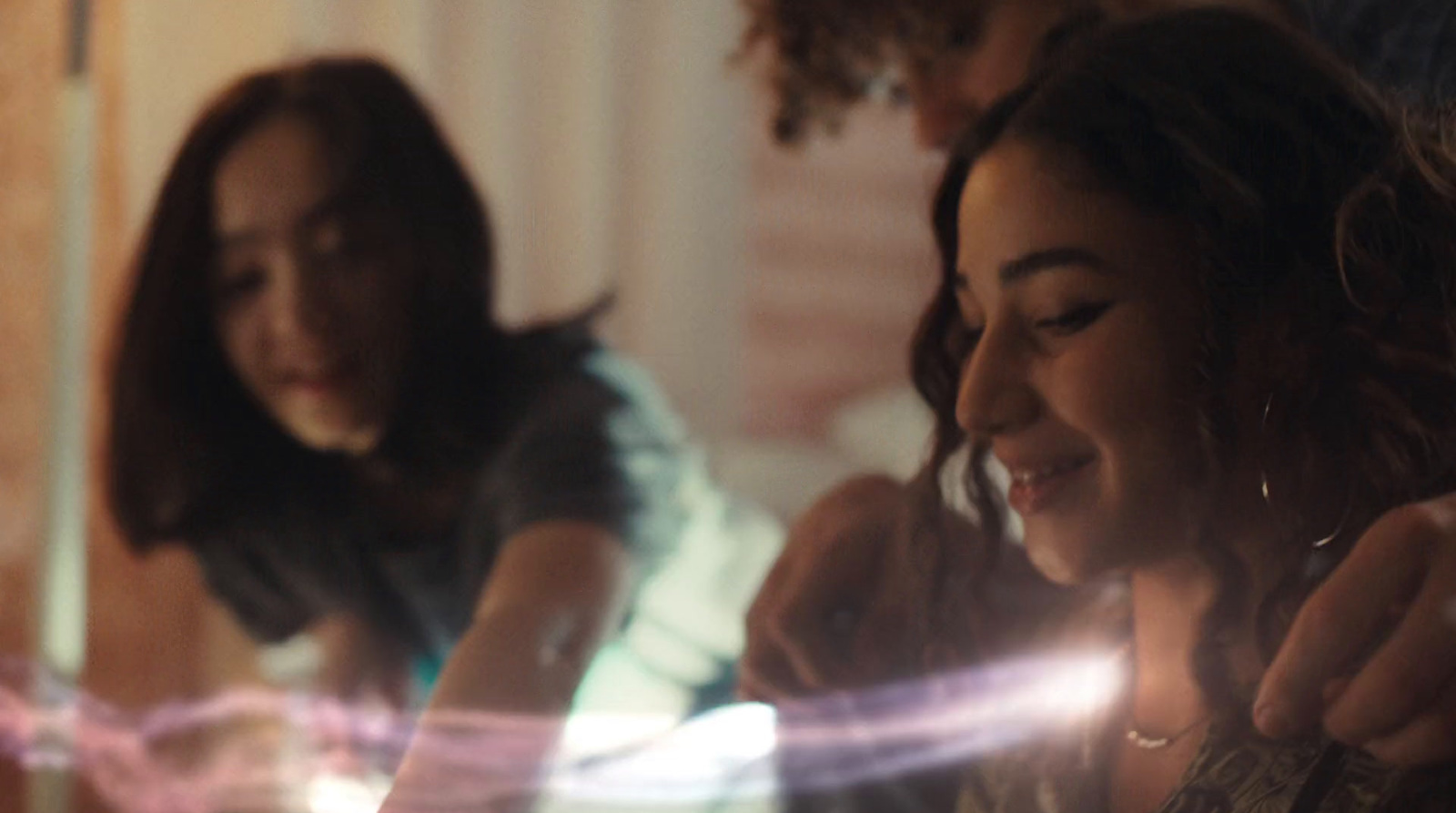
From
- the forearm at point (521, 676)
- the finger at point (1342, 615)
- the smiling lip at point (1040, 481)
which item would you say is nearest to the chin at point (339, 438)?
the forearm at point (521, 676)

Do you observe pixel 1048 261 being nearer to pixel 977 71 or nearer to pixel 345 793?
pixel 977 71

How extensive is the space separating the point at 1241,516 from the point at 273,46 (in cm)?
52

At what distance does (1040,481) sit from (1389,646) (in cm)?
13

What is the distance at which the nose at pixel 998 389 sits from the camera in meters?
0.52

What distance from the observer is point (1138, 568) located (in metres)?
0.53

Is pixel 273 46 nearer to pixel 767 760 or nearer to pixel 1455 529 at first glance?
pixel 767 760

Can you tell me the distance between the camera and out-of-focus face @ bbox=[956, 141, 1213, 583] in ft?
1.66

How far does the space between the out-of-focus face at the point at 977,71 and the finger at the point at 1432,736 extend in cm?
28

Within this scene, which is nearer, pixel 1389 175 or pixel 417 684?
pixel 1389 175

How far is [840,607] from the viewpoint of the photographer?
0.61 metres

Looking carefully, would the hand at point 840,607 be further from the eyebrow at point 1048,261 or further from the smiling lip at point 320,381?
the smiling lip at point 320,381

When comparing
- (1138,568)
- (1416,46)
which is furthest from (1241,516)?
(1416,46)

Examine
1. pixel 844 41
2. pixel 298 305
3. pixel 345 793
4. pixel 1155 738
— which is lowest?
pixel 345 793

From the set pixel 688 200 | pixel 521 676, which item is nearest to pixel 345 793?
pixel 521 676
